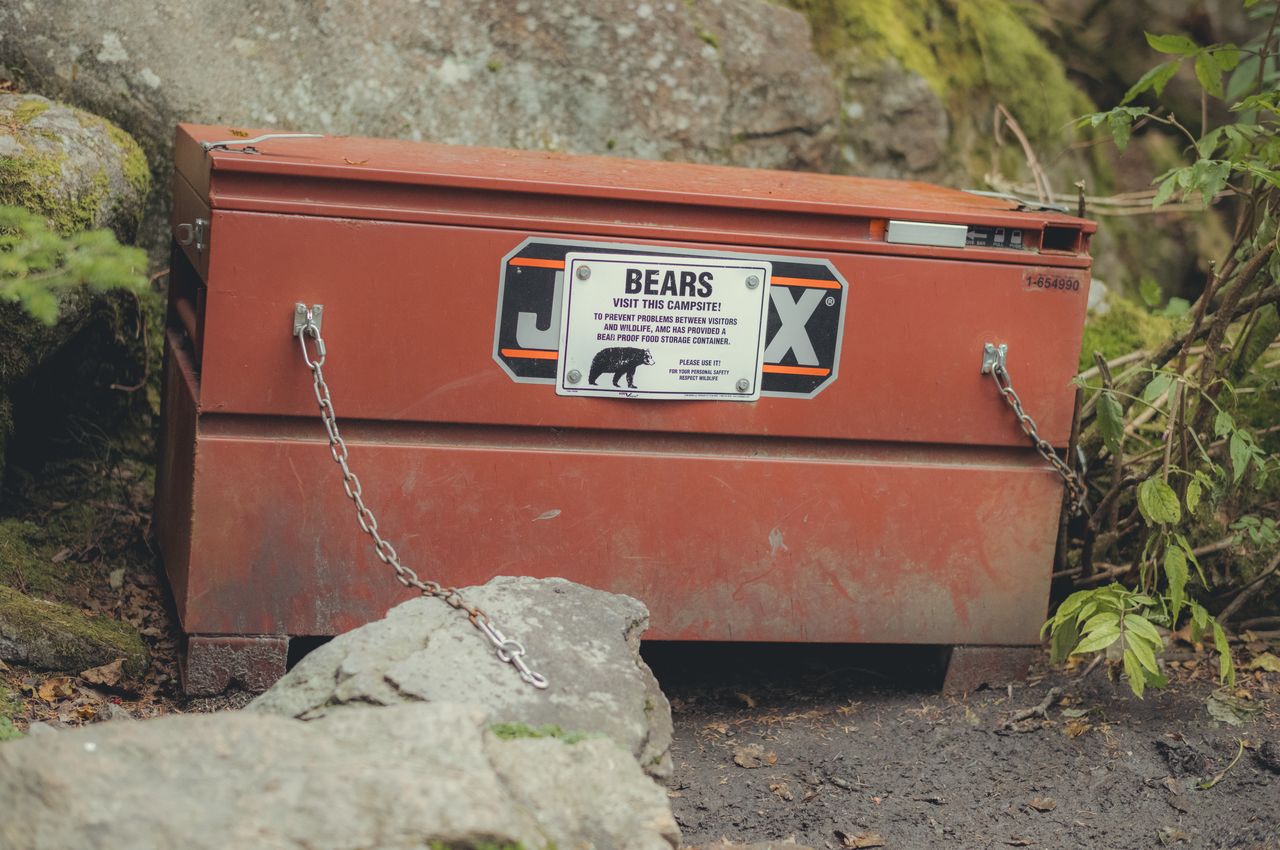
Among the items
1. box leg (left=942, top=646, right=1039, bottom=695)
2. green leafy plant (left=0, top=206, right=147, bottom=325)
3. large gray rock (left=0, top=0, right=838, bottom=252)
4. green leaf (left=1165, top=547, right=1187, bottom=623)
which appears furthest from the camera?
large gray rock (left=0, top=0, right=838, bottom=252)

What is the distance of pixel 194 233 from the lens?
3135mm

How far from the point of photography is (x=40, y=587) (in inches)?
137

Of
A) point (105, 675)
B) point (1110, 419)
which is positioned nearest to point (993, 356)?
point (1110, 419)

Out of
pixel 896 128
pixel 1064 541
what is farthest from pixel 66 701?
pixel 896 128

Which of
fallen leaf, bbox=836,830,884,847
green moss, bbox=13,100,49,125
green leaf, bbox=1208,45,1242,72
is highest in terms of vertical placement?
green leaf, bbox=1208,45,1242,72

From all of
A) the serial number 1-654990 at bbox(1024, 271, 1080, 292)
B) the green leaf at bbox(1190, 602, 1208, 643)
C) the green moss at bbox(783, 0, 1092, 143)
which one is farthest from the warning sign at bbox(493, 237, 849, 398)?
the green moss at bbox(783, 0, 1092, 143)

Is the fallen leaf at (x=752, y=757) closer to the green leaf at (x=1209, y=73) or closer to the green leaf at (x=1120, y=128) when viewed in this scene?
the green leaf at (x=1120, y=128)

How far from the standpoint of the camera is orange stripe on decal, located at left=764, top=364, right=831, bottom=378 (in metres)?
3.13

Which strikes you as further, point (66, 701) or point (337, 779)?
point (66, 701)

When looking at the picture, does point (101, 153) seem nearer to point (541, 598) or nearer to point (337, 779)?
point (541, 598)

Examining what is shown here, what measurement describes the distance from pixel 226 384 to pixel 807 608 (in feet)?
4.93

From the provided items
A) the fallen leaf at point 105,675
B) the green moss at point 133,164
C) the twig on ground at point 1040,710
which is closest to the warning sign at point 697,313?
the twig on ground at point 1040,710

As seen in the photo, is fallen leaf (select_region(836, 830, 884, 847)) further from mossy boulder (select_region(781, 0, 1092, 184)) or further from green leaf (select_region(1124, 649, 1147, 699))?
mossy boulder (select_region(781, 0, 1092, 184))

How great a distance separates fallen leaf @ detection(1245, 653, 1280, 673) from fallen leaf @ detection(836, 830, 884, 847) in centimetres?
136
